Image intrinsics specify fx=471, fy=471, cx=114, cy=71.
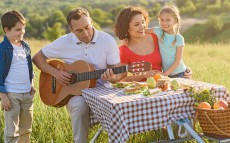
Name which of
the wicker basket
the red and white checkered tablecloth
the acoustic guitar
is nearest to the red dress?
the acoustic guitar

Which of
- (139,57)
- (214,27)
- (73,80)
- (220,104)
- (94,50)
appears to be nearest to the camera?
(220,104)

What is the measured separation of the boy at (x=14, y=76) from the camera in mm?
4348

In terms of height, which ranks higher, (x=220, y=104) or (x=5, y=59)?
(x=5, y=59)

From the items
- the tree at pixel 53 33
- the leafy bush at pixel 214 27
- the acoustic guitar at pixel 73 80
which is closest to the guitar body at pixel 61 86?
the acoustic guitar at pixel 73 80

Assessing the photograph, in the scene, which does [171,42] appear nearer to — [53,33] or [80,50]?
[80,50]

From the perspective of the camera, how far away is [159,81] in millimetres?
4156

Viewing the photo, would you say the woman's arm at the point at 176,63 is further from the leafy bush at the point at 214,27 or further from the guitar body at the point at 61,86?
the leafy bush at the point at 214,27

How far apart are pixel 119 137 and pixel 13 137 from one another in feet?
4.01

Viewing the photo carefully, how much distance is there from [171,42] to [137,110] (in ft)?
5.19

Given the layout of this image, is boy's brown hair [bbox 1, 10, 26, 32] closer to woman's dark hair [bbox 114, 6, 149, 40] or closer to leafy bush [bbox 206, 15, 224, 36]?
woman's dark hair [bbox 114, 6, 149, 40]

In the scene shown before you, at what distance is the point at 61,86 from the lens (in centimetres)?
473

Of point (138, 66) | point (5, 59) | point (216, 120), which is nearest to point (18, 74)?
point (5, 59)

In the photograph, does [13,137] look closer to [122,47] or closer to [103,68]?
[103,68]

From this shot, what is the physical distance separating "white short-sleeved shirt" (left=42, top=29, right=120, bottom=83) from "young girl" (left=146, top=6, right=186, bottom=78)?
651 mm
